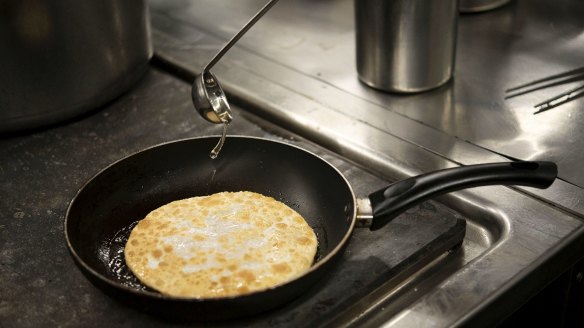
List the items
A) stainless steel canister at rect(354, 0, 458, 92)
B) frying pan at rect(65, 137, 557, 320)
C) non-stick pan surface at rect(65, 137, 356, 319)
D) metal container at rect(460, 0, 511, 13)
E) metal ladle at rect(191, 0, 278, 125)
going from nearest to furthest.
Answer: frying pan at rect(65, 137, 557, 320) → non-stick pan surface at rect(65, 137, 356, 319) → metal ladle at rect(191, 0, 278, 125) → stainless steel canister at rect(354, 0, 458, 92) → metal container at rect(460, 0, 511, 13)

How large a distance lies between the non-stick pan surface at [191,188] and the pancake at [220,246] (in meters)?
0.03

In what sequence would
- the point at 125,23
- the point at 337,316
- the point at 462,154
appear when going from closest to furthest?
the point at 337,316
the point at 462,154
the point at 125,23

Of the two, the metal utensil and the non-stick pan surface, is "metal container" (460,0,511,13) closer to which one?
the metal utensil

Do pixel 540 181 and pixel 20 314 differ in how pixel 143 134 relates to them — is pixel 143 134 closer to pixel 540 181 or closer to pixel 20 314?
pixel 20 314

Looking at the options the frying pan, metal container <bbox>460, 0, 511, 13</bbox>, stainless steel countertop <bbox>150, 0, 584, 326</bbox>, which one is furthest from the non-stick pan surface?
metal container <bbox>460, 0, 511, 13</bbox>

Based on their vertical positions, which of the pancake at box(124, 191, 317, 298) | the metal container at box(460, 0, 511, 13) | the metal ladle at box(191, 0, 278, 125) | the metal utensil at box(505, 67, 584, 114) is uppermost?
the metal ladle at box(191, 0, 278, 125)

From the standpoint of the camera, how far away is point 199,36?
1.46 metres

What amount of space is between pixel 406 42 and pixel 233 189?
0.37 meters

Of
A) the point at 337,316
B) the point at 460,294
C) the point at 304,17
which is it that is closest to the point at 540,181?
the point at 460,294

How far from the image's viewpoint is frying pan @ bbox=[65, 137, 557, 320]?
73 cm

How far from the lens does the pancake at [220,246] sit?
809 millimetres

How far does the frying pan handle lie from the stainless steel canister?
0.37 m

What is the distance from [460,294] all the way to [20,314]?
473mm

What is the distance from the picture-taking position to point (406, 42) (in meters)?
1.14
